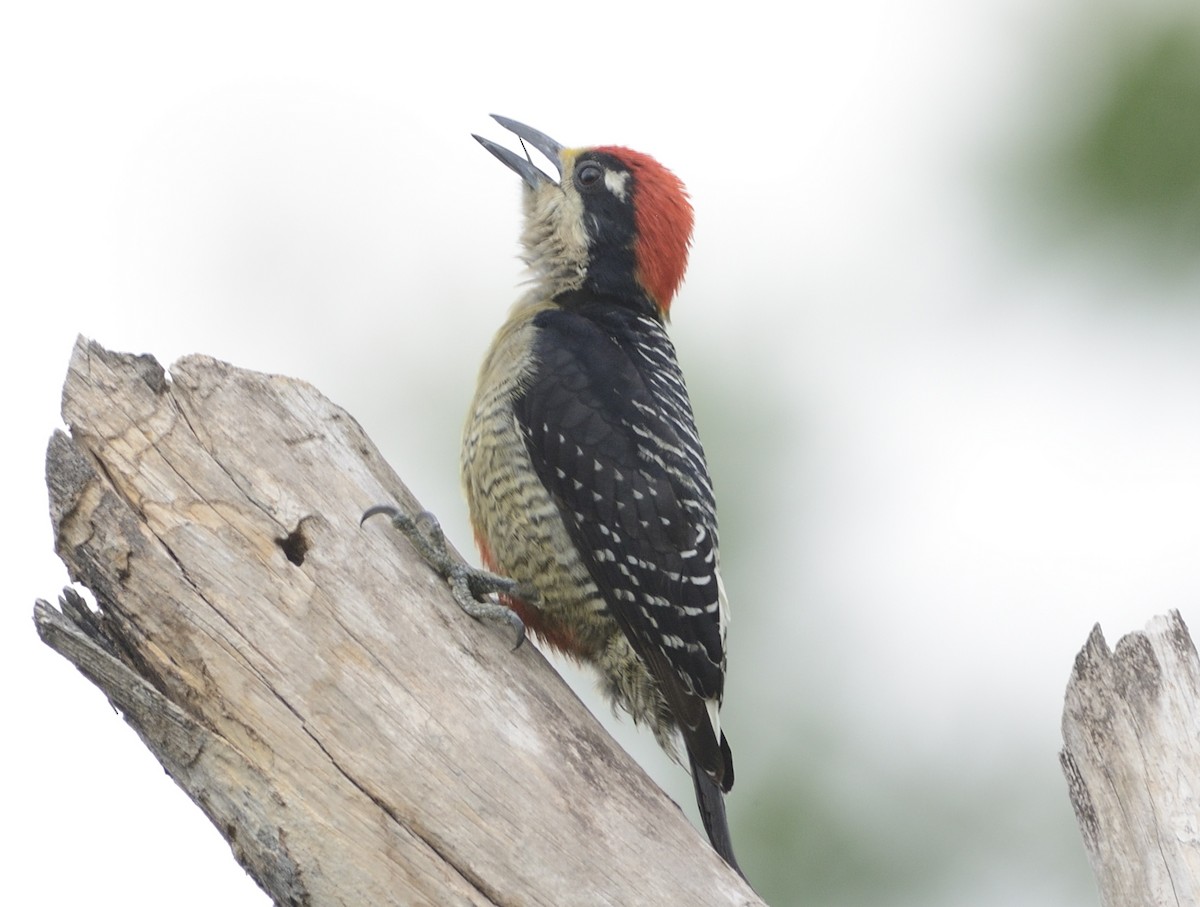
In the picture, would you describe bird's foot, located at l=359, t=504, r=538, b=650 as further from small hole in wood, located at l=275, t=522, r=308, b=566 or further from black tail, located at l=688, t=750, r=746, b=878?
black tail, located at l=688, t=750, r=746, b=878

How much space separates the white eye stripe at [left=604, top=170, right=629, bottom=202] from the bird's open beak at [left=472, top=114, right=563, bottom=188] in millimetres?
277

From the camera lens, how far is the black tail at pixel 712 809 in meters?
5.20

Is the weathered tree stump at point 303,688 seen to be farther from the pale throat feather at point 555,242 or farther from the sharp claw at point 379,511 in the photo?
the pale throat feather at point 555,242

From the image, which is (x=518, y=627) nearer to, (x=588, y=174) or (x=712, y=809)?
(x=712, y=809)

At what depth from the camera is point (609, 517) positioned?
17.9 feet

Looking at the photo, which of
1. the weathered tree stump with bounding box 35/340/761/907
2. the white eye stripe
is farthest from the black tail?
the white eye stripe

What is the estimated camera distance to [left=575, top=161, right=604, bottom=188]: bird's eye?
22.3 feet

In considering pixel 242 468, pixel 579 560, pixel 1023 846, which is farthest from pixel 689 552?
pixel 1023 846

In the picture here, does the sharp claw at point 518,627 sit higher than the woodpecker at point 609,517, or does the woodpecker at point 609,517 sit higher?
the woodpecker at point 609,517

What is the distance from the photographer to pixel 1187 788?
4.05 metres

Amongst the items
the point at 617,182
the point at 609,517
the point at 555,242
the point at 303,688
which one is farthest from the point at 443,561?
the point at 617,182

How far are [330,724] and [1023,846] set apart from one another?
20.0 feet

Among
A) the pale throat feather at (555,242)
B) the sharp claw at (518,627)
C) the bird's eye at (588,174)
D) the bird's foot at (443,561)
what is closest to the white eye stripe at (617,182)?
the bird's eye at (588,174)

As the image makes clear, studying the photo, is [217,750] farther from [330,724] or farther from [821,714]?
[821,714]
